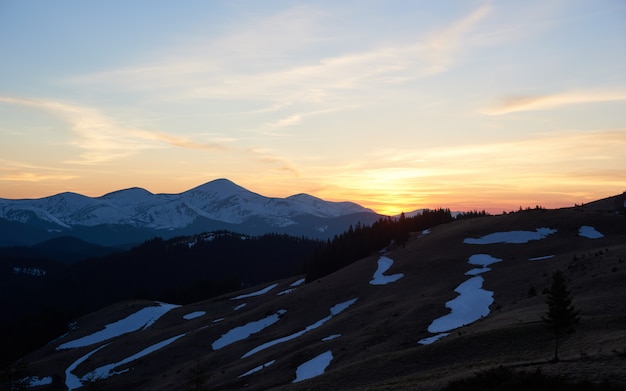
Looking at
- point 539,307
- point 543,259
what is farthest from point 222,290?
point 539,307

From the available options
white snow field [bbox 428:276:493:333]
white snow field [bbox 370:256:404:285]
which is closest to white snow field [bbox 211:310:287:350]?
white snow field [bbox 370:256:404:285]

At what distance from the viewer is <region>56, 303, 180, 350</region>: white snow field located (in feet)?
323

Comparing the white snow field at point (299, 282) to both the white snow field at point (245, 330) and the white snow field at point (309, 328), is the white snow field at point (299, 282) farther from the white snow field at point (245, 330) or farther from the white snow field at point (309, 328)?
the white snow field at point (309, 328)

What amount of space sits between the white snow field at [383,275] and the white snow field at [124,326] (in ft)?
157

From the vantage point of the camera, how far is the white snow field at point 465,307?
45578 millimetres

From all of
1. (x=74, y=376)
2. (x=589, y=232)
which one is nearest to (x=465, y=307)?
(x=589, y=232)

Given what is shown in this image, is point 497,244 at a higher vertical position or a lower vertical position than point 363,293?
higher

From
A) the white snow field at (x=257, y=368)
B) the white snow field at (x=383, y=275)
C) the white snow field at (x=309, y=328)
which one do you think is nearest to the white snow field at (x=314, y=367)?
the white snow field at (x=257, y=368)

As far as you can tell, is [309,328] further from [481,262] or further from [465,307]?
[481,262]

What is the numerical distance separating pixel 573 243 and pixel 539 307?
108 feet

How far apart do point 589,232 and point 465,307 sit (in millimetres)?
34016

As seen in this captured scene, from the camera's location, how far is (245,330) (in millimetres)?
74375

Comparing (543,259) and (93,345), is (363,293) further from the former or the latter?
(93,345)

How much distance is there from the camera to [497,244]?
76438 mm
